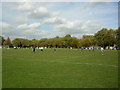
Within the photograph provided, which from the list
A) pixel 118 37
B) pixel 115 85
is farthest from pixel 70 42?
pixel 115 85

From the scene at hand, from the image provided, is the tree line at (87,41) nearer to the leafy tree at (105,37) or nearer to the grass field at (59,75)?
the leafy tree at (105,37)

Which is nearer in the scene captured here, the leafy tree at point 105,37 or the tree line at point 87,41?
A: the leafy tree at point 105,37

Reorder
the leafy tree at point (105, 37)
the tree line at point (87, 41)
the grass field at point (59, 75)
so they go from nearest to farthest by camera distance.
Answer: the grass field at point (59, 75), the leafy tree at point (105, 37), the tree line at point (87, 41)

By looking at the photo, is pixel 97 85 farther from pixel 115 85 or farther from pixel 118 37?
pixel 118 37

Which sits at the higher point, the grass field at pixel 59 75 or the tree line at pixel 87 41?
the tree line at pixel 87 41

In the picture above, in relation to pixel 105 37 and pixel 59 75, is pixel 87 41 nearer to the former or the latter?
pixel 105 37

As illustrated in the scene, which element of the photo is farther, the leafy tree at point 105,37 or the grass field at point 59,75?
the leafy tree at point 105,37

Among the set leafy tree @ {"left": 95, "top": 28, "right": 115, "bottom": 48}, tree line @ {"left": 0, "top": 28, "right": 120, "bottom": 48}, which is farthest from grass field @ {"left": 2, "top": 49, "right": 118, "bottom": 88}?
leafy tree @ {"left": 95, "top": 28, "right": 115, "bottom": 48}

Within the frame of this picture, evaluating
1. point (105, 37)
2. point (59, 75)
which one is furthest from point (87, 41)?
point (59, 75)

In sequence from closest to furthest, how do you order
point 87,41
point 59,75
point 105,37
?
point 59,75, point 105,37, point 87,41

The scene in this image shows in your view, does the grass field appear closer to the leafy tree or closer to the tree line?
the tree line

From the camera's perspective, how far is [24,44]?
160m

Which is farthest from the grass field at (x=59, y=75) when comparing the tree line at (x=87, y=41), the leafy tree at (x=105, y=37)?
the leafy tree at (x=105, y=37)

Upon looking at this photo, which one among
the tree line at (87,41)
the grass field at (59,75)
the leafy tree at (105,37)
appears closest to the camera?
the grass field at (59,75)
